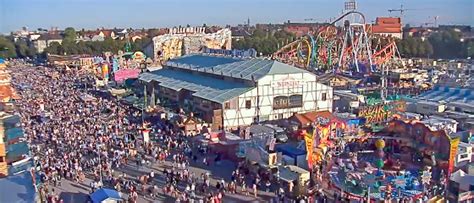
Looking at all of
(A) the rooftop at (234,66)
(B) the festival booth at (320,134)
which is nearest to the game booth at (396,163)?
(B) the festival booth at (320,134)

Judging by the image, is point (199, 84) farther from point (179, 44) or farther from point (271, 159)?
point (179, 44)

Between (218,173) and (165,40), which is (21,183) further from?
(165,40)

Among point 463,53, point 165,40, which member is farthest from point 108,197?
point 165,40

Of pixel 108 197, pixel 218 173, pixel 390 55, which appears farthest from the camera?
pixel 390 55

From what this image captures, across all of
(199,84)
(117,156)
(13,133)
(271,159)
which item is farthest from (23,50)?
(271,159)

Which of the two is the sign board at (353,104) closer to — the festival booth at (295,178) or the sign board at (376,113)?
the sign board at (376,113)

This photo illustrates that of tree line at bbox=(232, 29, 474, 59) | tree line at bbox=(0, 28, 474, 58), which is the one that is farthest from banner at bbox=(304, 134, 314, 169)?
tree line at bbox=(0, 28, 474, 58)
